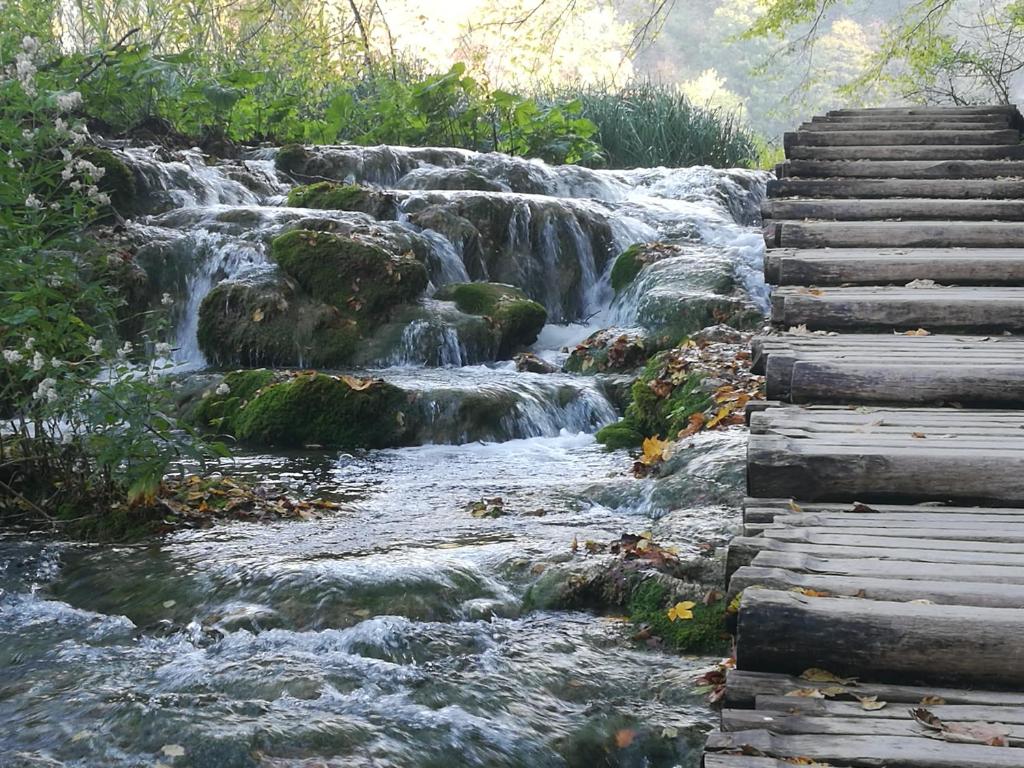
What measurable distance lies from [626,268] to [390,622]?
801 centimetres

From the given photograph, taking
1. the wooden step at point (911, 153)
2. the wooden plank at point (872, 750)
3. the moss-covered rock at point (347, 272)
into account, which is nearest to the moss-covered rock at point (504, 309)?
the moss-covered rock at point (347, 272)

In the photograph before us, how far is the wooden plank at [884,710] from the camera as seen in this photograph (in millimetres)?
2098

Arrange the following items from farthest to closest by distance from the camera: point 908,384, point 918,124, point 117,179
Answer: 1. point 117,179
2. point 918,124
3. point 908,384

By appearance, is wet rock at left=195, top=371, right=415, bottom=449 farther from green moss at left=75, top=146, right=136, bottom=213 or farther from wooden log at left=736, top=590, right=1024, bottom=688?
wooden log at left=736, top=590, right=1024, bottom=688

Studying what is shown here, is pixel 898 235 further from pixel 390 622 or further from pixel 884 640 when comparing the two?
pixel 884 640

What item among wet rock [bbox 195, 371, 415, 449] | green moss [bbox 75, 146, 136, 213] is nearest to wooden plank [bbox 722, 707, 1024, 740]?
wet rock [bbox 195, 371, 415, 449]

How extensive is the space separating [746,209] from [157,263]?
841cm

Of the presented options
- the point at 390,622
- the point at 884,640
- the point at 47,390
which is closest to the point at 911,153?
the point at 390,622

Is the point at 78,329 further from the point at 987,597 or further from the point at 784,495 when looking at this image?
the point at 987,597

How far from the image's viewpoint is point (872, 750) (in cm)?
196

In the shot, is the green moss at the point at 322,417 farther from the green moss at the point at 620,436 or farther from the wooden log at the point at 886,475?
Answer: the wooden log at the point at 886,475

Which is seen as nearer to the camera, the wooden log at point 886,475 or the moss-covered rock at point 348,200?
the wooden log at point 886,475

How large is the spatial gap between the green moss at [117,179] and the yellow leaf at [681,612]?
8691 millimetres

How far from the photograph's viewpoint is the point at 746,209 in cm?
1516
